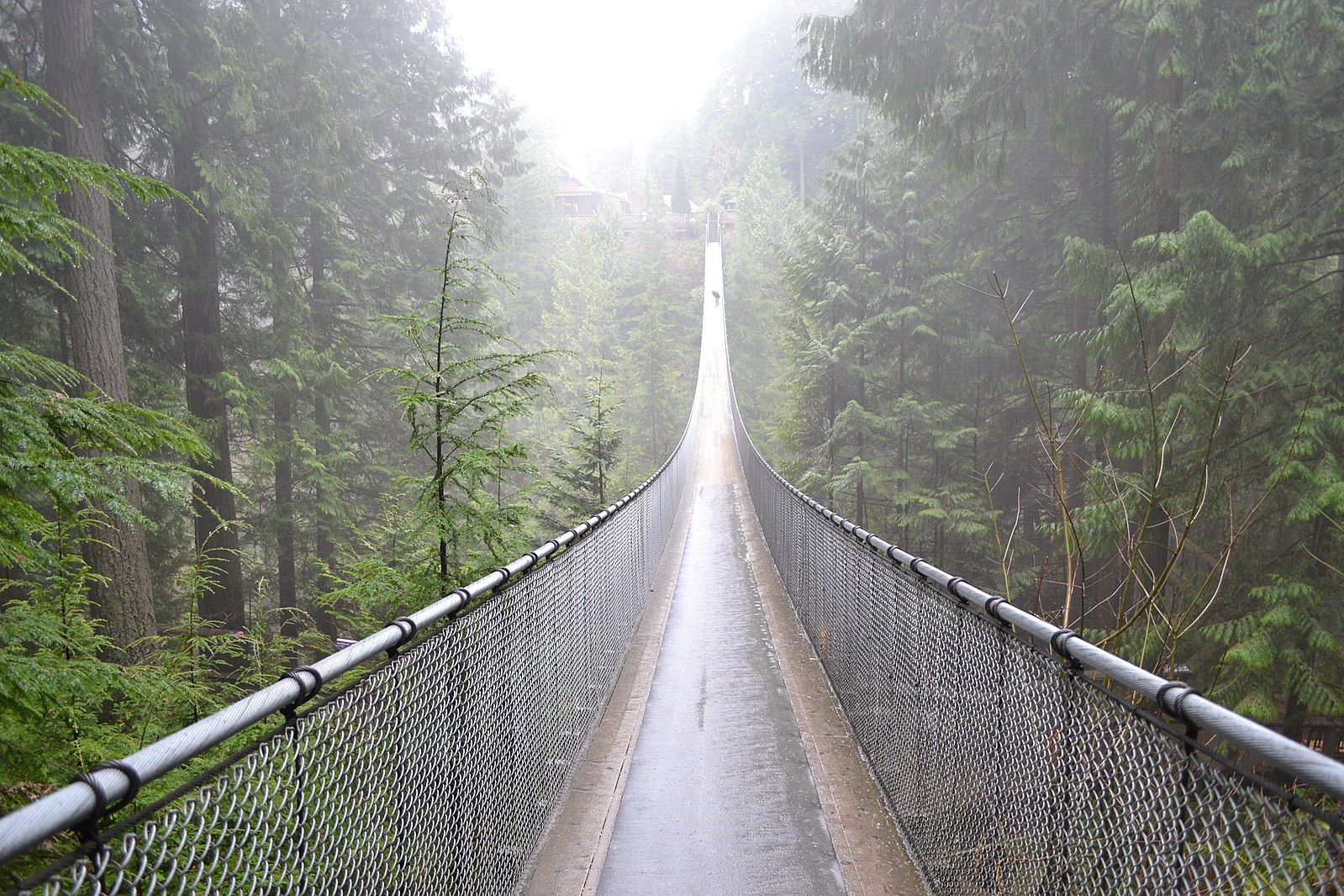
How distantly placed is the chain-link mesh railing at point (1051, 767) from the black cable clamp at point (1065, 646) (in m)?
0.01

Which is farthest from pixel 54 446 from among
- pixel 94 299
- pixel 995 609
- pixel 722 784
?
pixel 94 299

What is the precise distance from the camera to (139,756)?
1179 millimetres

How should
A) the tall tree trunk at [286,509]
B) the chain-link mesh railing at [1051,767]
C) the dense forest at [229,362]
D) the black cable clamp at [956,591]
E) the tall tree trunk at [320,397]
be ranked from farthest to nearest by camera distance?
the tall tree trunk at [320,397] < the tall tree trunk at [286,509] < the dense forest at [229,362] < the black cable clamp at [956,591] < the chain-link mesh railing at [1051,767]

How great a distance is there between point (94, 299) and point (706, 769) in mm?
7158

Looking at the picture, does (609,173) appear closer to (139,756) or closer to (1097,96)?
(1097,96)

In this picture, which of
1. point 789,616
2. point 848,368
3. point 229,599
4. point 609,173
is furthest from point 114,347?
point 609,173

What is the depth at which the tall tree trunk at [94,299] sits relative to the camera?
22.8 ft

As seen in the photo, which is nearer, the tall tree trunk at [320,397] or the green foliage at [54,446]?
the green foliage at [54,446]

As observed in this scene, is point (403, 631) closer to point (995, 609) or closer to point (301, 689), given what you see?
point (301, 689)

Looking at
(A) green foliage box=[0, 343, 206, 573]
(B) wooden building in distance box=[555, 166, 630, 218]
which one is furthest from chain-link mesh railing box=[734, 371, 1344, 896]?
(B) wooden building in distance box=[555, 166, 630, 218]

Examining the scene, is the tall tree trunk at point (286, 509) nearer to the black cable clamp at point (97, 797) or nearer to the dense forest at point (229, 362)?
the dense forest at point (229, 362)

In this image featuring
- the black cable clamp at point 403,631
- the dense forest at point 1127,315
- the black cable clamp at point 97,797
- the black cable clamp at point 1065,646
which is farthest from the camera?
the dense forest at point 1127,315

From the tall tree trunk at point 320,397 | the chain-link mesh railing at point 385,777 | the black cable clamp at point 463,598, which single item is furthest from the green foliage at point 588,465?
the black cable clamp at point 463,598

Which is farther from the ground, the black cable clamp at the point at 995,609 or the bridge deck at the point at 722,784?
the black cable clamp at the point at 995,609
